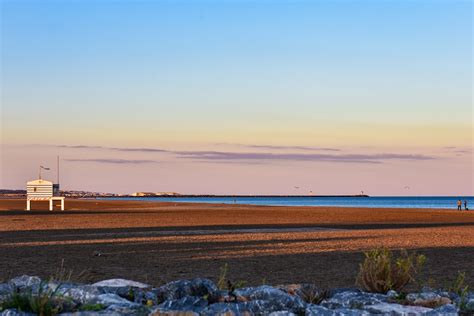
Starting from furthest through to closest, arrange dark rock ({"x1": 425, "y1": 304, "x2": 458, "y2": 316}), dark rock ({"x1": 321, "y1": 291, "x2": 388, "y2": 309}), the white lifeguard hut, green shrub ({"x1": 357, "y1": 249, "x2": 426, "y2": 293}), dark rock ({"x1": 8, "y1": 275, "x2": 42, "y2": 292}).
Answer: the white lifeguard hut, green shrub ({"x1": 357, "y1": 249, "x2": 426, "y2": 293}), dark rock ({"x1": 8, "y1": 275, "x2": 42, "y2": 292}), dark rock ({"x1": 321, "y1": 291, "x2": 388, "y2": 309}), dark rock ({"x1": 425, "y1": 304, "x2": 458, "y2": 316})

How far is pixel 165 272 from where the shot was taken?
1591 centimetres

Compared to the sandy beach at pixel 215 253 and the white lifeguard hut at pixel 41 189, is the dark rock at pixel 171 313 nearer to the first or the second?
the sandy beach at pixel 215 253

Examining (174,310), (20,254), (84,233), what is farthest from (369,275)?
(84,233)

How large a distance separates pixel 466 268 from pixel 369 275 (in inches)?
311

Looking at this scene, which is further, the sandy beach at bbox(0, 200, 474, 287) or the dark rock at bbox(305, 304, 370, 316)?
the sandy beach at bbox(0, 200, 474, 287)

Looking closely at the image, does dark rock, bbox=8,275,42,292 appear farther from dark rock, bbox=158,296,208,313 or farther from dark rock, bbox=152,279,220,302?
dark rock, bbox=158,296,208,313

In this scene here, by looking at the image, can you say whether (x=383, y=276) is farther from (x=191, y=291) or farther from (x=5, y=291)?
(x=5, y=291)

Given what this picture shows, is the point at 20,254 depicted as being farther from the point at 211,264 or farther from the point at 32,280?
the point at 32,280

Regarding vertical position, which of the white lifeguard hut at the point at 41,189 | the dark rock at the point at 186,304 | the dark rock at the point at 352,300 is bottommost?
the white lifeguard hut at the point at 41,189

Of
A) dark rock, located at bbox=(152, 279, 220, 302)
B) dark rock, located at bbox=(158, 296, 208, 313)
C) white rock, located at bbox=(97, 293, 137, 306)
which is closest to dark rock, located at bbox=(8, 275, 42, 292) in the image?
white rock, located at bbox=(97, 293, 137, 306)

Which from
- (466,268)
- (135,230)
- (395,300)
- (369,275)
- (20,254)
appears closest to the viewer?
(395,300)

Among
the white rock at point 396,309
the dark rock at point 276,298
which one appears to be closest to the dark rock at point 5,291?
the dark rock at point 276,298

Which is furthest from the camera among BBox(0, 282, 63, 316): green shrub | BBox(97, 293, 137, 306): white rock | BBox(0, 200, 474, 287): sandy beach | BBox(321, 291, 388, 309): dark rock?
BBox(0, 200, 474, 287): sandy beach

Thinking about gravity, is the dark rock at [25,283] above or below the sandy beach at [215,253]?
above
